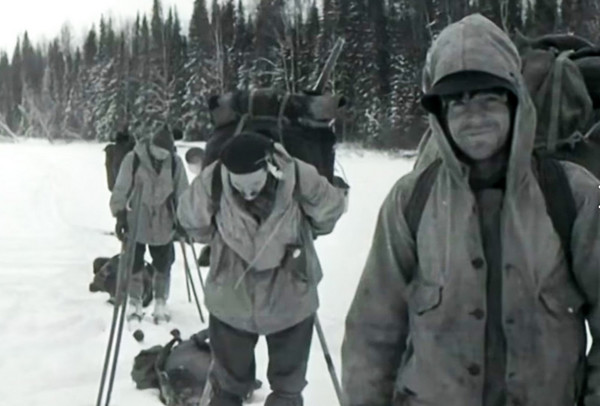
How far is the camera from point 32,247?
1276 cm

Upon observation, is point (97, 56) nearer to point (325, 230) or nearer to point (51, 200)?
point (51, 200)

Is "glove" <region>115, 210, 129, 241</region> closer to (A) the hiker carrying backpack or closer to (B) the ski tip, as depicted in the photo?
(B) the ski tip

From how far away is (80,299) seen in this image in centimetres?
838

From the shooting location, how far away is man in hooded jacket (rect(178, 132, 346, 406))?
3.71m

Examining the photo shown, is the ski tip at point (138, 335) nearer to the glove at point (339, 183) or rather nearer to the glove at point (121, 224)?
the glove at point (121, 224)

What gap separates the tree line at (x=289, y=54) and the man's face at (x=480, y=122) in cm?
601

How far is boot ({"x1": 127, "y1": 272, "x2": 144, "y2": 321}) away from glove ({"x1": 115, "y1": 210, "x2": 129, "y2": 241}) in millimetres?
436

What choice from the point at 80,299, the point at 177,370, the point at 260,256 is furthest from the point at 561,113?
Result: the point at 80,299

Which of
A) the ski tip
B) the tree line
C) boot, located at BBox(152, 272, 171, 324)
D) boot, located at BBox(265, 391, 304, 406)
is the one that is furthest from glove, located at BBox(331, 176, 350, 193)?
the tree line

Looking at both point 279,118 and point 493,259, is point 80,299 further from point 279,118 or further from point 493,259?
point 493,259

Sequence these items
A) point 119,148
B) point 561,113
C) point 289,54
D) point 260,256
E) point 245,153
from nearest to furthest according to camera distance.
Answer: point 561,113 → point 245,153 → point 260,256 → point 119,148 → point 289,54

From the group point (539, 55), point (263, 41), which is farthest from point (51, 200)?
point (539, 55)

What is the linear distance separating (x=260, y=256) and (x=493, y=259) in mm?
1991

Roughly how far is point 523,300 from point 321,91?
274cm
